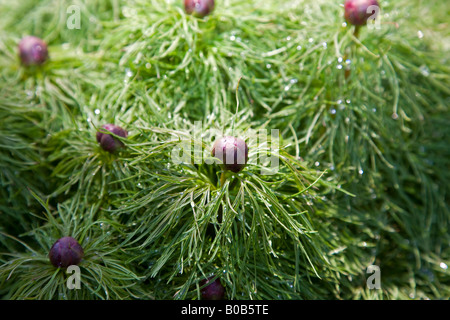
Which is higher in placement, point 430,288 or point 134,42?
point 134,42

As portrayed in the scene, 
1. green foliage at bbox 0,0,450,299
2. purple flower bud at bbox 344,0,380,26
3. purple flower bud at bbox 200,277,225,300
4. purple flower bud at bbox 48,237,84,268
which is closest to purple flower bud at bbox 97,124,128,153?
green foliage at bbox 0,0,450,299

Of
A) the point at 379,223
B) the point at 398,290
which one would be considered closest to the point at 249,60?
the point at 379,223

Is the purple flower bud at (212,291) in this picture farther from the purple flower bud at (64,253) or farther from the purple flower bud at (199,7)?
the purple flower bud at (199,7)

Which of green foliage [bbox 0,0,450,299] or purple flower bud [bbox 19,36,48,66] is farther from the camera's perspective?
purple flower bud [bbox 19,36,48,66]

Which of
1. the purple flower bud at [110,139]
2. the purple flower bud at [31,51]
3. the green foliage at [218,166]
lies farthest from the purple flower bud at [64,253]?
the purple flower bud at [31,51]

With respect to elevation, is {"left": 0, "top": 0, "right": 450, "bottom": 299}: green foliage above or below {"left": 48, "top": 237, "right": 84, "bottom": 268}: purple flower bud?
above

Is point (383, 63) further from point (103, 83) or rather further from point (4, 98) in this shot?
point (4, 98)

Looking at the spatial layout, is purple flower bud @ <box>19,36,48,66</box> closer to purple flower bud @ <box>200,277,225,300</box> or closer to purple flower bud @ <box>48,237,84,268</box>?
purple flower bud @ <box>48,237,84,268</box>
